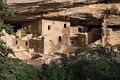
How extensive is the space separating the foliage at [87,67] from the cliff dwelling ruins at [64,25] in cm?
663

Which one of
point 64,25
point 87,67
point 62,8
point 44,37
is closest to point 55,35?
point 64,25

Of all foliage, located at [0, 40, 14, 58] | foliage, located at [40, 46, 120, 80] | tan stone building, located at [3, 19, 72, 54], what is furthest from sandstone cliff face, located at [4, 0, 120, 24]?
foliage, located at [0, 40, 14, 58]

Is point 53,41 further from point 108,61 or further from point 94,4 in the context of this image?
point 108,61

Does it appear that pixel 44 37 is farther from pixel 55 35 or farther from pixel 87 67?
pixel 87 67

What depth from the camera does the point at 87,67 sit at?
1386 centimetres

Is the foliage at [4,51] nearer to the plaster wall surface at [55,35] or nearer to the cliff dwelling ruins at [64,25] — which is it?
the cliff dwelling ruins at [64,25]

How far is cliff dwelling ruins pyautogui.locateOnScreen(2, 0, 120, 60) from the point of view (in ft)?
72.0

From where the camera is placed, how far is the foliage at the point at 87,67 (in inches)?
527

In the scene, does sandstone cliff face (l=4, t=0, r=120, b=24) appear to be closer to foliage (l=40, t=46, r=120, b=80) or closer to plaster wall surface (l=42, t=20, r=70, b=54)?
plaster wall surface (l=42, t=20, r=70, b=54)

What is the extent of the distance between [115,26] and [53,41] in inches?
128

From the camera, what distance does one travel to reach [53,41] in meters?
22.6

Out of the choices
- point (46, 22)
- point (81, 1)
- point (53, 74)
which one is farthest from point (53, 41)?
point (53, 74)

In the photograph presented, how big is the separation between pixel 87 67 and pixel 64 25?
9466 mm

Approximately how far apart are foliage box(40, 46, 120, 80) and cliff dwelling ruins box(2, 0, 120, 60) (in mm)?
6627
